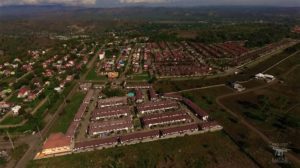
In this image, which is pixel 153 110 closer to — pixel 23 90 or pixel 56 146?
pixel 56 146

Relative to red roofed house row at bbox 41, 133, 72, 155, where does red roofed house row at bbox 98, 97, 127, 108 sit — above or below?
above

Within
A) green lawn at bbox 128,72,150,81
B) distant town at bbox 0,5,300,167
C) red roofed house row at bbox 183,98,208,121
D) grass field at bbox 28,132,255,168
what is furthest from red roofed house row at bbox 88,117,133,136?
green lawn at bbox 128,72,150,81

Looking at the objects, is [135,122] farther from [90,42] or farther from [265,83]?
[90,42]

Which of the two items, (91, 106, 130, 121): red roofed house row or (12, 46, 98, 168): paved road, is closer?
(12, 46, 98, 168): paved road

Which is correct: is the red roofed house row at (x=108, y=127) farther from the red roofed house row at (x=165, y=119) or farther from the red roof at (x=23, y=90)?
the red roof at (x=23, y=90)

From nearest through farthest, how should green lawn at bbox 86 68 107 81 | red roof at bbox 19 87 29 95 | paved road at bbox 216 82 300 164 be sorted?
paved road at bbox 216 82 300 164 → red roof at bbox 19 87 29 95 → green lawn at bbox 86 68 107 81

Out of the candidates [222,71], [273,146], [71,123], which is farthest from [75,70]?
[273,146]

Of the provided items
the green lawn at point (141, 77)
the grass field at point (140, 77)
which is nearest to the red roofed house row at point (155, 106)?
the grass field at point (140, 77)

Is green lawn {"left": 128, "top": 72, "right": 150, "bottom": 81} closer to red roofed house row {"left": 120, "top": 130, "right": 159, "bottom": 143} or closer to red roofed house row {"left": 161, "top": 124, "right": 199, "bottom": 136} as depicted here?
red roofed house row {"left": 161, "top": 124, "right": 199, "bottom": 136}
